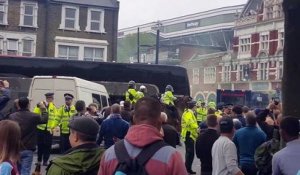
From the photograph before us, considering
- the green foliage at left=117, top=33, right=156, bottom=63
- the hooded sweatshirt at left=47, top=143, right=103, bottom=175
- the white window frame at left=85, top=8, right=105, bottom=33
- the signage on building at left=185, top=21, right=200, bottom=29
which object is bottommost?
the hooded sweatshirt at left=47, top=143, right=103, bottom=175

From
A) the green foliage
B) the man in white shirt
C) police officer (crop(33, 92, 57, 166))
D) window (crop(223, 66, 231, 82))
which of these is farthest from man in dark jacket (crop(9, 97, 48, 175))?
the green foliage

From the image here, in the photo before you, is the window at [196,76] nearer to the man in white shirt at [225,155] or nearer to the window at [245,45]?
the window at [245,45]

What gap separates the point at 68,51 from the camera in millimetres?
44531

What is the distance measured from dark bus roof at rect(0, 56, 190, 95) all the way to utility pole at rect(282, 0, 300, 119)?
1939cm

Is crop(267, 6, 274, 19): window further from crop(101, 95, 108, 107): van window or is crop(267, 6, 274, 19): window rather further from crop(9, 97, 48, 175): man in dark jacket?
crop(9, 97, 48, 175): man in dark jacket

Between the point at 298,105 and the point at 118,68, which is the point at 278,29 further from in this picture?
the point at 298,105

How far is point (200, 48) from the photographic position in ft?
297

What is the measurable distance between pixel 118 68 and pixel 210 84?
44714 millimetres

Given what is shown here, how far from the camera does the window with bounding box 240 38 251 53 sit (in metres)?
65.0

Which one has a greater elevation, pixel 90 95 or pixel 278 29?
pixel 278 29

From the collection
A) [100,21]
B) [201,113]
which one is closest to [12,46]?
[100,21]

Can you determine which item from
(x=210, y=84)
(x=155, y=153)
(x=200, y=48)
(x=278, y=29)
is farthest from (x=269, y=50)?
(x=155, y=153)

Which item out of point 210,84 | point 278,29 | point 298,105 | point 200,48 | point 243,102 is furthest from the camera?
point 200,48

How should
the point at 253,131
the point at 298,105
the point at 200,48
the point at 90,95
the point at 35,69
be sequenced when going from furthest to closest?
1. the point at 200,48
2. the point at 35,69
3. the point at 90,95
4. the point at 253,131
5. the point at 298,105
